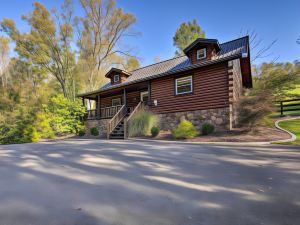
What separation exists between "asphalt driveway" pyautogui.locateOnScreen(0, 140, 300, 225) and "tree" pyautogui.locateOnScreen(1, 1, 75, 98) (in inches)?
756

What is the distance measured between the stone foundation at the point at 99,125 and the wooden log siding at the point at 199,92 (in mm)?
4577

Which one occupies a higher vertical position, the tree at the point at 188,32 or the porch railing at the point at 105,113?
the tree at the point at 188,32

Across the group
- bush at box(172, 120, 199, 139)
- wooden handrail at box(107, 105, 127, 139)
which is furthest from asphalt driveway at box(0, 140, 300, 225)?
wooden handrail at box(107, 105, 127, 139)

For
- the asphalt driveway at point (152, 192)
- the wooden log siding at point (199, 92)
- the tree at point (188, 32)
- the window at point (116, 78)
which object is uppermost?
the tree at point (188, 32)

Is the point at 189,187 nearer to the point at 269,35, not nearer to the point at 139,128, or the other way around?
the point at 139,128

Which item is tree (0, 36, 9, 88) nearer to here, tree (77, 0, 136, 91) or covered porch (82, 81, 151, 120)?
tree (77, 0, 136, 91)

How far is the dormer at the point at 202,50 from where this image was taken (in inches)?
427

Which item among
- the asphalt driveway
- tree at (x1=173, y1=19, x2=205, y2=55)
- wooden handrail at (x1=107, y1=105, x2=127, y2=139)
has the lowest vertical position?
the asphalt driveway

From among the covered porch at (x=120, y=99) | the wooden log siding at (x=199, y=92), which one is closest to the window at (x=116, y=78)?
the covered porch at (x=120, y=99)

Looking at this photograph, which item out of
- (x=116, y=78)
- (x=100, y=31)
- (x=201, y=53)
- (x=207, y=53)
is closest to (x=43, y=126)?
(x=116, y=78)

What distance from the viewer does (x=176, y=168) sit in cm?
349

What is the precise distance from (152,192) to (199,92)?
29.5 feet

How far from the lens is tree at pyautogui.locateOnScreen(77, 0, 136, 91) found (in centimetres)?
1978

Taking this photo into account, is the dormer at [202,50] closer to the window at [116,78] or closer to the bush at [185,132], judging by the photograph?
the bush at [185,132]
